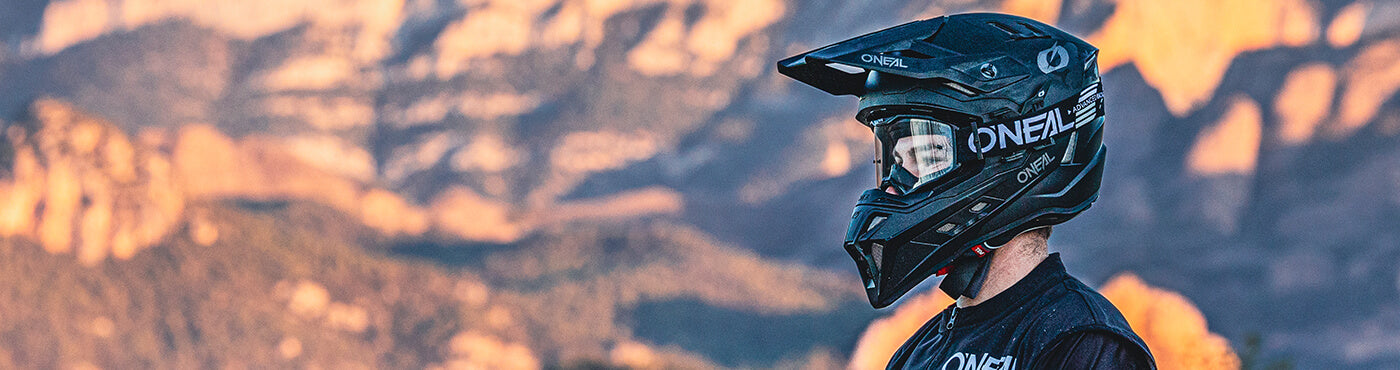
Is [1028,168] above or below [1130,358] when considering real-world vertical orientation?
above

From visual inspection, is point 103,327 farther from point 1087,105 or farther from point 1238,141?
point 1087,105

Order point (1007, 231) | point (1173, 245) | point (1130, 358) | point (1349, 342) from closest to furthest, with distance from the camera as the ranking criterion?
point (1130, 358) → point (1007, 231) → point (1349, 342) → point (1173, 245)

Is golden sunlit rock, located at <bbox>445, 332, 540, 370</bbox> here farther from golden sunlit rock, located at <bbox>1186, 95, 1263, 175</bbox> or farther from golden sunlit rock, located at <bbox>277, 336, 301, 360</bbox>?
golden sunlit rock, located at <bbox>1186, 95, 1263, 175</bbox>

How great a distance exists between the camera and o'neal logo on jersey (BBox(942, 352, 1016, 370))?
5.14 metres

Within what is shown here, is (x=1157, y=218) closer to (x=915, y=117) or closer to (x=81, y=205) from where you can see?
(x=81, y=205)

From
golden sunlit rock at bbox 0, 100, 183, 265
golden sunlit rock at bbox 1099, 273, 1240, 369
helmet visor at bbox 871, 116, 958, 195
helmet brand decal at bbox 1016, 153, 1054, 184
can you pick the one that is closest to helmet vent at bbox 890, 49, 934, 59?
helmet visor at bbox 871, 116, 958, 195

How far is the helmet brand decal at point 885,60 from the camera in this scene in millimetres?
5340

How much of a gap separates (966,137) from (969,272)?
505 mm

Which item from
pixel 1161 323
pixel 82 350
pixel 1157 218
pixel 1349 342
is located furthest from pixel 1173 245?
pixel 1161 323

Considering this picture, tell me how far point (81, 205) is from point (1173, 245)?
143 m

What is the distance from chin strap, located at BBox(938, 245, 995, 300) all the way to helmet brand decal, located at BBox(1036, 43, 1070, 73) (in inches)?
28.1

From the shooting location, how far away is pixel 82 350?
175 metres

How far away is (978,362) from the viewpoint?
5254mm

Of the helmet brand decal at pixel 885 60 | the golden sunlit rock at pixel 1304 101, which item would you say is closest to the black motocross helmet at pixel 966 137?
the helmet brand decal at pixel 885 60
